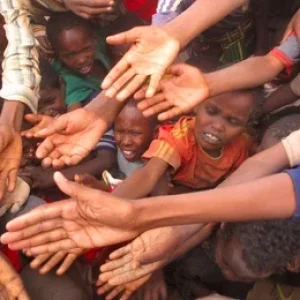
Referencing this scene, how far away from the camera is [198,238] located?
1645 millimetres

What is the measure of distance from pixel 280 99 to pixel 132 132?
51 cm

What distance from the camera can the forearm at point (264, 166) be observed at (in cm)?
156

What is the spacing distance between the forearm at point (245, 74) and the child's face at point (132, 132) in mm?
439

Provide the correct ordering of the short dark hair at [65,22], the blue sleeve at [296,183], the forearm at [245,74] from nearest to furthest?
the blue sleeve at [296,183] → the forearm at [245,74] → the short dark hair at [65,22]

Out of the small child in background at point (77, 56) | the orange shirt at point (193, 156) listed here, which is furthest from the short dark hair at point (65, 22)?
the orange shirt at point (193, 156)

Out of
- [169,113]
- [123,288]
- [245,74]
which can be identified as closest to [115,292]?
[123,288]

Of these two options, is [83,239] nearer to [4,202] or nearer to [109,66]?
[4,202]

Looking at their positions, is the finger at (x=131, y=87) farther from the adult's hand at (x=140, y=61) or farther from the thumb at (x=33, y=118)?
the thumb at (x=33, y=118)

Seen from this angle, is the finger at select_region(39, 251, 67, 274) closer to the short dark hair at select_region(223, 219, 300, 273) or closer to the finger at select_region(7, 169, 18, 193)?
the finger at select_region(7, 169, 18, 193)

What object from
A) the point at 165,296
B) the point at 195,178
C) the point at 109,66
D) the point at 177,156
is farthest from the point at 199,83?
the point at 109,66

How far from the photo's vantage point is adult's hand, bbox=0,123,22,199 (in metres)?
1.54

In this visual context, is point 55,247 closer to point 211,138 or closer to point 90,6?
point 211,138

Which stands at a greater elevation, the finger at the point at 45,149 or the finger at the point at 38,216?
the finger at the point at 38,216

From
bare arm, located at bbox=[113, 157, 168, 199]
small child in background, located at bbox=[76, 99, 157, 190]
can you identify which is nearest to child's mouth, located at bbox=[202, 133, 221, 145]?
bare arm, located at bbox=[113, 157, 168, 199]
